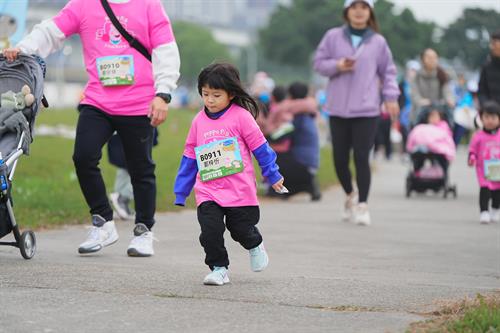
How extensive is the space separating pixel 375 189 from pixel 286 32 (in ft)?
189

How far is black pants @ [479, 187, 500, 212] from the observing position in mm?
11930

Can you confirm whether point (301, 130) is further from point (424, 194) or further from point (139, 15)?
point (139, 15)

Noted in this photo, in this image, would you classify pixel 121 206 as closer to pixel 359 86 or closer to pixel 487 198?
pixel 359 86

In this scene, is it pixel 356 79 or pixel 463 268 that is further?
pixel 356 79

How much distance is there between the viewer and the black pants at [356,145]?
1119cm

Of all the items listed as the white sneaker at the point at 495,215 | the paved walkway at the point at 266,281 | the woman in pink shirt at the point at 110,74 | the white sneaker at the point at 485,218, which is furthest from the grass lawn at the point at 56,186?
the white sneaker at the point at 495,215

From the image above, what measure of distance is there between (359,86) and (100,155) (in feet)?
12.7

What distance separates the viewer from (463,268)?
797 centimetres

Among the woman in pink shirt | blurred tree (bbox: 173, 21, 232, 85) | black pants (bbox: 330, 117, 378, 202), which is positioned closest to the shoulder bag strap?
the woman in pink shirt

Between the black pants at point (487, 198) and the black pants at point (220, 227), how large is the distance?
5.48 m

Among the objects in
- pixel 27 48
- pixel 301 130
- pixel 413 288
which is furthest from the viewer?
pixel 301 130

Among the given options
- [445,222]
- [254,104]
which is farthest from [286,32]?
[254,104]

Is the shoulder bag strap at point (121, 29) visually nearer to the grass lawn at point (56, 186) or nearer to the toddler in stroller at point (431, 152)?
the grass lawn at point (56, 186)

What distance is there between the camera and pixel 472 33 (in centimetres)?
2205
